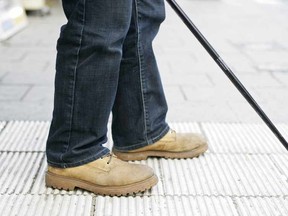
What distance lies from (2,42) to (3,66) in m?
0.81

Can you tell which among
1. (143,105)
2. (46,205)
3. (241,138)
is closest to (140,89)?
(143,105)

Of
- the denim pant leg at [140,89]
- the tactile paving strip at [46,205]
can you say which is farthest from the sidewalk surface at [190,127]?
the denim pant leg at [140,89]

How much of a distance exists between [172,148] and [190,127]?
440 millimetres

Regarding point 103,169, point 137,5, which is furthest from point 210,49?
point 103,169

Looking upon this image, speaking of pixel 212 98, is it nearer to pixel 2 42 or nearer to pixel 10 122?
pixel 10 122

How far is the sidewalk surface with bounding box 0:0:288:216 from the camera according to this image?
159 centimetres

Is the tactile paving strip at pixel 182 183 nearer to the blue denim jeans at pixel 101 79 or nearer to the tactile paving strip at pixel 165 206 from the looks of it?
the tactile paving strip at pixel 165 206

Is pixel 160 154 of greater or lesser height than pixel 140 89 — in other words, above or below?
below

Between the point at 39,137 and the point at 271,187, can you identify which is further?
the point at 39,137

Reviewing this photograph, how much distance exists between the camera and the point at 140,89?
175 centimetres

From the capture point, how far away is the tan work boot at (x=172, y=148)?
1.86 metres

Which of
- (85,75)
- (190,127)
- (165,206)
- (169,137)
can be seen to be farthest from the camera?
(190,127)

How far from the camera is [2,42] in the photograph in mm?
3957

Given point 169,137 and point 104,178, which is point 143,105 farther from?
point 104,178
